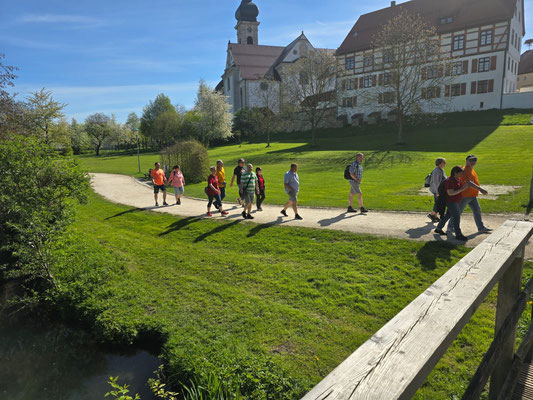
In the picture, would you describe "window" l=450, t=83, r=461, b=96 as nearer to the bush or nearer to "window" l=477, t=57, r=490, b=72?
"window" l=477, t=57, r=490, b=72

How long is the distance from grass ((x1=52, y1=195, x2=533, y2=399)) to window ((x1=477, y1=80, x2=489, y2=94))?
42831 mm

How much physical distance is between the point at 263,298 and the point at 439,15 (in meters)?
52.6

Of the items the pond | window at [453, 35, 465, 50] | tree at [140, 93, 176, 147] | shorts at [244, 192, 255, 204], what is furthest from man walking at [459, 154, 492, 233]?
tree at [140, 93, 176, 147]

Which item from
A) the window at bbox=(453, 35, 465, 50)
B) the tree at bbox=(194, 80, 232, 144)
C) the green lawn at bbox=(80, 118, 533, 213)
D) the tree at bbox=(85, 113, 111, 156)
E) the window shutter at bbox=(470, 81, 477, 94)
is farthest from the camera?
the tree at bbox=(85, 113, 111, 156)

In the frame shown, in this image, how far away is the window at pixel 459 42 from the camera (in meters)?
44.6

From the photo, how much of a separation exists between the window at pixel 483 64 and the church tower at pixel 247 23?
60.3 m

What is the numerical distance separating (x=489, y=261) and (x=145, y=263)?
8.89 meters

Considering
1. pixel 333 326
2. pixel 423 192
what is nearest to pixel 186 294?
pixel 333 326

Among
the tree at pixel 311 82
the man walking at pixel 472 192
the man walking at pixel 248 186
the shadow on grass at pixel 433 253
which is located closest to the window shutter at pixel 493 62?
the tree at pixel 311 82

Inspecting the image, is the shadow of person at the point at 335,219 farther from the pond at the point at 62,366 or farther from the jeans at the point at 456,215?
the pond at the point at 62,366

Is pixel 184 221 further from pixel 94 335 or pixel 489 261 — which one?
pixel 489 261

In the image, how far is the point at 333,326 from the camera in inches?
238

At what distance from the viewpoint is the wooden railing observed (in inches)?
46.7

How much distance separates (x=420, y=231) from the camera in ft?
32.9
